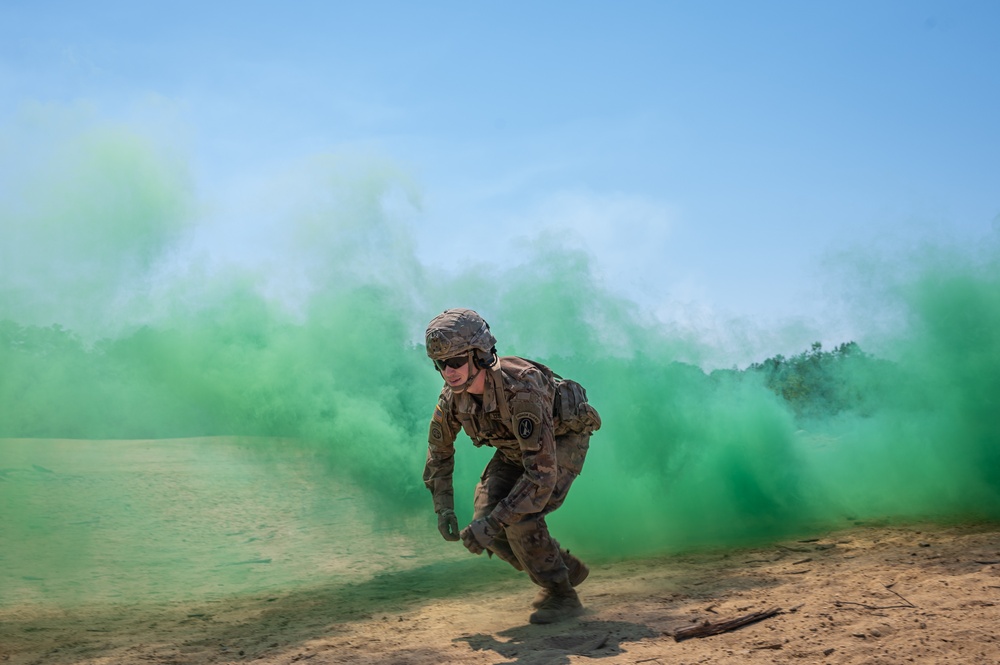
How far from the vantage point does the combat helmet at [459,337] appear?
5523 millimetres

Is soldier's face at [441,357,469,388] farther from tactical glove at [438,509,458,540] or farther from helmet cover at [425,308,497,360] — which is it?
tactical glove at [438,509,458,540]

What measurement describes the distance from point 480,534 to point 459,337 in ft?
4.00

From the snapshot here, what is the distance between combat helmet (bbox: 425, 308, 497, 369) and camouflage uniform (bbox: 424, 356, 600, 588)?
19 centimetres

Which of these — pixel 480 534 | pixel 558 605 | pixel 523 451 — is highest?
pixel 523 451

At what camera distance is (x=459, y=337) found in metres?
5.54

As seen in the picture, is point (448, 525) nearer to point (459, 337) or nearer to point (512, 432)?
point (512, 432)

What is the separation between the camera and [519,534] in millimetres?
5754


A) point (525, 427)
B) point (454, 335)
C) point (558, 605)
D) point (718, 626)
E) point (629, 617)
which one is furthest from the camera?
point (558, 605)

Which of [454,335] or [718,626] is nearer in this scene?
[718,626]

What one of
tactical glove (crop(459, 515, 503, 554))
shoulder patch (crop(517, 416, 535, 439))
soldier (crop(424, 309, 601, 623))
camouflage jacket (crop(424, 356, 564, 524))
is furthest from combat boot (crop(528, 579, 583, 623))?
shoulder patch (crop(517, 416, 535, 439))

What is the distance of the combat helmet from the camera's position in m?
5.52

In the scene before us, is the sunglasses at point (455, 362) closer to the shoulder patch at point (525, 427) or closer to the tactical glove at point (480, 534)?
the shoulder patch at point (525, 427)

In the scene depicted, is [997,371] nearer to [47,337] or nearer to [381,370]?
[381,370]

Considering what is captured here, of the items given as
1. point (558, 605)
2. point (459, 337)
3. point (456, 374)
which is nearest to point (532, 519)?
point (558, 605)
